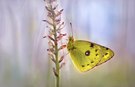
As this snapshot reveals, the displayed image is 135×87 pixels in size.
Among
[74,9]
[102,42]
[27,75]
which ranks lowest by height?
[27,75]

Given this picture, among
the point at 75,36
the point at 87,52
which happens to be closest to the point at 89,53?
the point at 87,52

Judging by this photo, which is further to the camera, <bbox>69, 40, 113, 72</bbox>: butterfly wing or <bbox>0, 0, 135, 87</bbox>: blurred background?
<bbox>0, 0, 135, 87</bbox>: blurred background

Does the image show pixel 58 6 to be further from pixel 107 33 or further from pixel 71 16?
pixel 107 33

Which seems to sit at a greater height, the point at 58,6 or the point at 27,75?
the point at 58,6

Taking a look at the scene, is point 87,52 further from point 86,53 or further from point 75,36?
point 75,36

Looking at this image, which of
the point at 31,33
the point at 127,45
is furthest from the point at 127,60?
the point at 31,33
